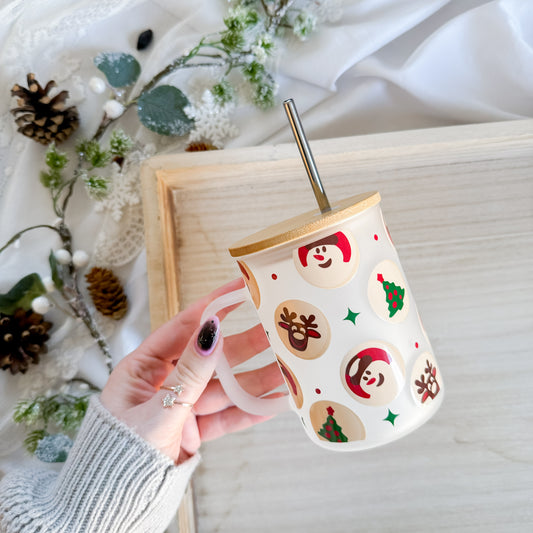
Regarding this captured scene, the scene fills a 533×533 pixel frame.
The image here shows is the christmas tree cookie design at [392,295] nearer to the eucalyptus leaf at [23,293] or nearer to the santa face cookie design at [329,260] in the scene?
the santa face cookie design at [329,260]

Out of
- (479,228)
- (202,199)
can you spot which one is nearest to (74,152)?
(202,199)

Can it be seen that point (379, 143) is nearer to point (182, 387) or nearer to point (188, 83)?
point (188, 83)

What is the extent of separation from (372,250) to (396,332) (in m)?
0.08

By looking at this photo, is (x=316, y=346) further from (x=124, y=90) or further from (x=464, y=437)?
(x=124, y=90)

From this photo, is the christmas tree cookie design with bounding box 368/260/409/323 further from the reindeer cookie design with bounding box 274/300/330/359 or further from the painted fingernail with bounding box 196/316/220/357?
the painted fingernail with bounding box 196/316/220/357

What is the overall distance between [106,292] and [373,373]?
0.47 metres

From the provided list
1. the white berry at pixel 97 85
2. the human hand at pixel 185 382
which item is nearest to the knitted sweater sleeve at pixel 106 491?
the human hand at pixel 185 382

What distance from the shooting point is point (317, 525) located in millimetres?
789

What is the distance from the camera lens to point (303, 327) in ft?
1.70

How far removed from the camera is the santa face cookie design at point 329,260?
49 centimetres

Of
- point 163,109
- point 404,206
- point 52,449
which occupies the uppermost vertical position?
point 163,109

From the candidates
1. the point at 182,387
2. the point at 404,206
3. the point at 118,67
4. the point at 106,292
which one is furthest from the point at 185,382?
the point at 118,67

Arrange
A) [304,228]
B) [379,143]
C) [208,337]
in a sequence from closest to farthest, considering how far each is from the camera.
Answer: [304,228] < [208,337] < [379,143]

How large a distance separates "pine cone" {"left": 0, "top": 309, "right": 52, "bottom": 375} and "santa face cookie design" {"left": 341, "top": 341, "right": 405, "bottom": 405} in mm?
518
